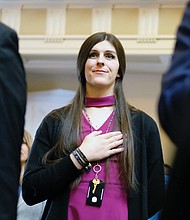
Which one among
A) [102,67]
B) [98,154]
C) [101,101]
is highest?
[102,67]

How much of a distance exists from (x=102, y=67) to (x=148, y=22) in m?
3.22

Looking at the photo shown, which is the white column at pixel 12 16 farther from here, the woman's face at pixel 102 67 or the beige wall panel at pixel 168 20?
the woman's face at pixel 102 67

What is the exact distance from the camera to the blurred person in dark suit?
2.37 feet

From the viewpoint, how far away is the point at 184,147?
72 cm

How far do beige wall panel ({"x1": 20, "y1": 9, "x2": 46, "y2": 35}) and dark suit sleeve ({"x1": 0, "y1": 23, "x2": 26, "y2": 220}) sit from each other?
404 cm

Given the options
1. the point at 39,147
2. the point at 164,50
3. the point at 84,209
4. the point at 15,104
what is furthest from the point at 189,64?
the point at 164,50

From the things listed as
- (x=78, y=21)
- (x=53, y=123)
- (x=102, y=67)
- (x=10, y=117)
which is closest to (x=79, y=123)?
(x=53, y=123)

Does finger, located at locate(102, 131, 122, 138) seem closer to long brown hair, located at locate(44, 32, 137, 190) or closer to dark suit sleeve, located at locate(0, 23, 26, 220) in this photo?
long brown hair, located at locate(44, 32, 137, 190)

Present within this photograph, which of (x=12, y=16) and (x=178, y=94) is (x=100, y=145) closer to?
(x=178, y=94)

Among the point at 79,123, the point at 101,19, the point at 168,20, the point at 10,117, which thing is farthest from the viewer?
the point at 101,19

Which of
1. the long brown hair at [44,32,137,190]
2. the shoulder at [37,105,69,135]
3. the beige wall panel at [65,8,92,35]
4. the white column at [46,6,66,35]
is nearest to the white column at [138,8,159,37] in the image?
the beige wall panel at [65,8,92,35]

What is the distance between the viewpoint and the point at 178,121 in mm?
746

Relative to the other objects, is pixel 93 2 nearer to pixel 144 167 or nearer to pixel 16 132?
pixel 144 167

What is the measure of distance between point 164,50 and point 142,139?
321cm
